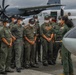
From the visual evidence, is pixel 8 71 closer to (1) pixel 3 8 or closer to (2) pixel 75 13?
(2) pixel 75 13

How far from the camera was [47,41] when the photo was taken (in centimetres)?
1001

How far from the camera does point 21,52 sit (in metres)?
9.25

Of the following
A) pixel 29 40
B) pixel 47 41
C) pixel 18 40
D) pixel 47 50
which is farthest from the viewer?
pixel 47 50

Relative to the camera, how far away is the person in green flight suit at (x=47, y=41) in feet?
32.5

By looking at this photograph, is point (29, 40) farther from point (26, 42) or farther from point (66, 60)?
point (66, 60)

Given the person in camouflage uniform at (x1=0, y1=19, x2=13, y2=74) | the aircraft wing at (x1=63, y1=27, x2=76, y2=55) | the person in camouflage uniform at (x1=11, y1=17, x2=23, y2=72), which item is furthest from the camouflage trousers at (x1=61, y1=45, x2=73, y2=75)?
the person in camouflage uniform at (x1=11, y1=17, x2=23, y2=72)

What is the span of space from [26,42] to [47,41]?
1.01 m

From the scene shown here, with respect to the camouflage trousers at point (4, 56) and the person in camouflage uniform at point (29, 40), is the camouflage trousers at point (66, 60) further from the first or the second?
the person in camouflage uniform at point (29, 40)

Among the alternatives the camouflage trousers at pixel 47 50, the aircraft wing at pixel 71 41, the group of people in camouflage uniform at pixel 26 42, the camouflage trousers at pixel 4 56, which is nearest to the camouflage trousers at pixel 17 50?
the group of people in camouflage uniform at pixel 26 42

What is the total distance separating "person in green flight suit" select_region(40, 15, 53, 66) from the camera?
32.5 ft

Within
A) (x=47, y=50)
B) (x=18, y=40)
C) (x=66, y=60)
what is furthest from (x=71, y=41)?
(x=47, y=50)

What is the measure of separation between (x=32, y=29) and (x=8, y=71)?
164cm

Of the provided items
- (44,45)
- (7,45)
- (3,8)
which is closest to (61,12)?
(3,8)

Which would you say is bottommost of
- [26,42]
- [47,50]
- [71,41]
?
[47,50]
